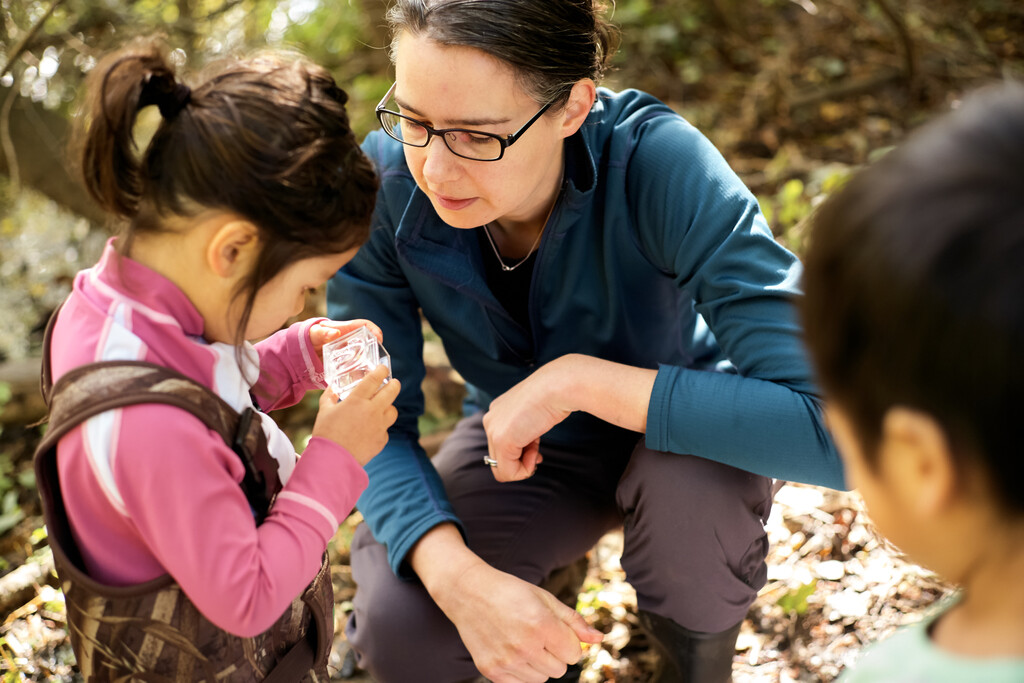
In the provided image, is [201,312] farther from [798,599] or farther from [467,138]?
[798,599]

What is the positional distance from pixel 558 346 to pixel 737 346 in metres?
0.41

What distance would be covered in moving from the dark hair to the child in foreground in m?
0.76

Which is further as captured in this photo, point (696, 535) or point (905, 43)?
point (905, 43)

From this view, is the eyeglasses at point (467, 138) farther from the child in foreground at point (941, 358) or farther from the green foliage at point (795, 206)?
the green foliage at point (795, 206)

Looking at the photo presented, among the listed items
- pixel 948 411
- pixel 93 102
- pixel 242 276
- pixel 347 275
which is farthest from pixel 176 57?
pixel 948 411

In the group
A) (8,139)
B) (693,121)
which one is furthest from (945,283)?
(693,121)

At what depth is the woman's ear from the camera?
64.3 inches

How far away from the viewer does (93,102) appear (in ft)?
3.73

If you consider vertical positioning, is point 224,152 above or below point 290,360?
above

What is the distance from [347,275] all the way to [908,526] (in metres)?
1.28

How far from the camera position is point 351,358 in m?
1.45

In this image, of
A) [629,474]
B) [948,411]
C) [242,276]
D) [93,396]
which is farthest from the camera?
[629,474]

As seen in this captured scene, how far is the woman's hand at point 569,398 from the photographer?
1591 millimetres

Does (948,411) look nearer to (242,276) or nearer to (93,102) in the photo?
(242,276)
